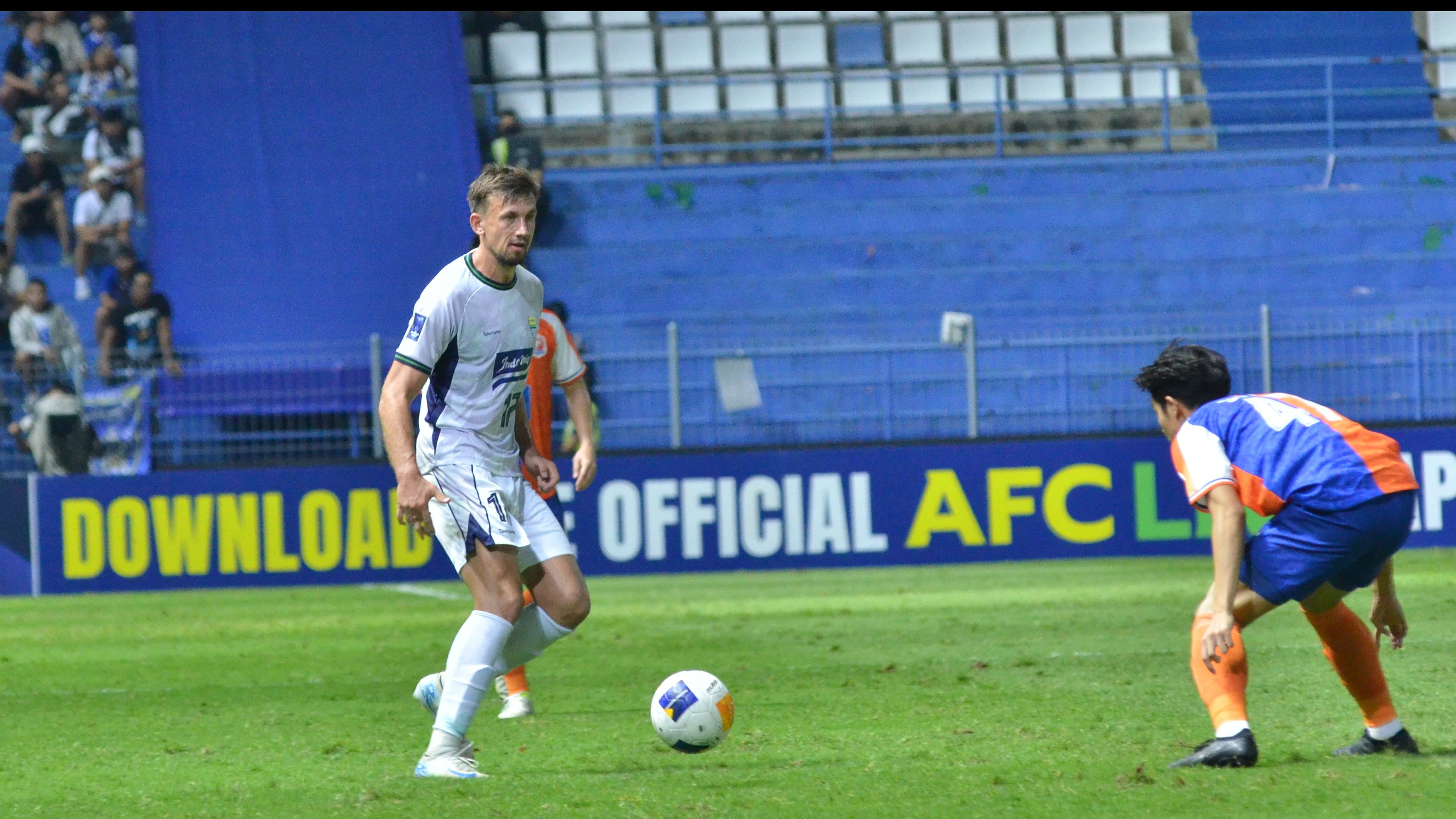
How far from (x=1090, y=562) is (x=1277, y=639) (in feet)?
19.9

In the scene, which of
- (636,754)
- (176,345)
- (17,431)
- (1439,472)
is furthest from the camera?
(176,345)

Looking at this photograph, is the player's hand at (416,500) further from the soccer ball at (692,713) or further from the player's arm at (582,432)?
the soccer ball at (692,713)

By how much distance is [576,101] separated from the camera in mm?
22297

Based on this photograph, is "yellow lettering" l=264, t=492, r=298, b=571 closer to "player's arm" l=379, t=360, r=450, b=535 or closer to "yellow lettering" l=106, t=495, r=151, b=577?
"yellow lettering" l=106, t=495, r=151, b=577

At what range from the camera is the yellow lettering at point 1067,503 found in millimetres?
14578

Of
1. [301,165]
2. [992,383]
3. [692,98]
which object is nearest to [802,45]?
[692,98]

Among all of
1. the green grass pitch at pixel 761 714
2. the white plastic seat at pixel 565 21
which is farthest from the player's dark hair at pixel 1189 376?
the white plastic seat at pixel 565 21

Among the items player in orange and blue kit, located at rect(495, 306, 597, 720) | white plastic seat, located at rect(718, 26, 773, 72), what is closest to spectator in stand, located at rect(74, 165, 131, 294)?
white plastic seat, located at rect(718, 26, 773, 72)

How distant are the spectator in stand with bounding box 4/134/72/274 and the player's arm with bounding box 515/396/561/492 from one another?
54.3 feet

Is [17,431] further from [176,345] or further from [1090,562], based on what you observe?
[1090,562]

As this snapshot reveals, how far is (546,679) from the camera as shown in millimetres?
8141

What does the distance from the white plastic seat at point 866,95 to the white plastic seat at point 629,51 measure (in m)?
2.56

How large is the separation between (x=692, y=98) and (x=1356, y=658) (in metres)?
18.2
